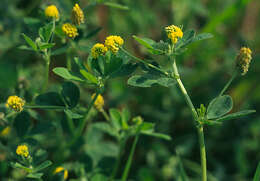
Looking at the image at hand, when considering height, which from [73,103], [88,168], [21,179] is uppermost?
[73,103]

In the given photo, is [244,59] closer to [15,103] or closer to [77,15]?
[77,15]

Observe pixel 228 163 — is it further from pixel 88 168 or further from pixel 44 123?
pixel 44 123

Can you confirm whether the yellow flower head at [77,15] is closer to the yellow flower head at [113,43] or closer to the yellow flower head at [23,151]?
the yellow flower head at [113,43]

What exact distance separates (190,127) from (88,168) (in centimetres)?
110

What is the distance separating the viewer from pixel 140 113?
2869mm

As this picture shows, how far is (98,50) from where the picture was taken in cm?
159

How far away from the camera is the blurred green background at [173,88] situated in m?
2.57

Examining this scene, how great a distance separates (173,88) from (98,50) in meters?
1.37

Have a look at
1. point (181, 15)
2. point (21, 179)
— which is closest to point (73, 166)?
point (21, 179)

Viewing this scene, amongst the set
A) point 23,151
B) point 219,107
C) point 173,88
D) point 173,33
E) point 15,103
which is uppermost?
point 173,33

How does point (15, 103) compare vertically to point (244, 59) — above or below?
below

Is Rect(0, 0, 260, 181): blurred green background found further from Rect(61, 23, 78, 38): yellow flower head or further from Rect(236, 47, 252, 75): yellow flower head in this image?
Rect(236, 47, 252, 75): yellow flower head

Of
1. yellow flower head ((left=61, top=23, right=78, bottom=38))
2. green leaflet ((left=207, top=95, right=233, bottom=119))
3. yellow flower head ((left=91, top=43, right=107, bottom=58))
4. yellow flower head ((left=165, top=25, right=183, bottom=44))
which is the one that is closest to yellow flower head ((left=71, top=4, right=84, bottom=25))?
yellow flower head ((left=61, top=23, right=78, bottom=38))

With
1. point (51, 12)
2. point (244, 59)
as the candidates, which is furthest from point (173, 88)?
point (51, 12)
